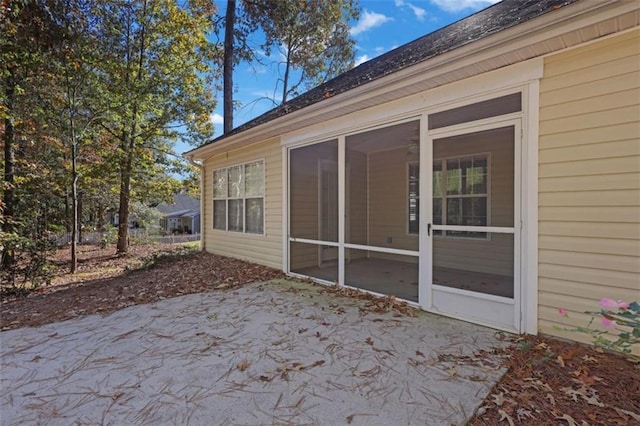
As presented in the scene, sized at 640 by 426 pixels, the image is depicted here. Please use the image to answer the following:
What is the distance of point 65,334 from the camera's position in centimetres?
329

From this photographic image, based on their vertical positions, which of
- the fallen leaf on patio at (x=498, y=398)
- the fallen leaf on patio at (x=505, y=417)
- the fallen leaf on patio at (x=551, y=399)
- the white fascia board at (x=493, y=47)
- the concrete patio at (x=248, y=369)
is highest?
the white fascia board at (x=493, y=47)

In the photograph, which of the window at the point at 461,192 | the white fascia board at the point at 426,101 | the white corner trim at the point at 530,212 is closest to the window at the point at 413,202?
the window at the point at 461,192

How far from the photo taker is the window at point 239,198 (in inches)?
263

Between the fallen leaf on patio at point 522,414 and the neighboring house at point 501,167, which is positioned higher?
the neighboring house at point 501,167

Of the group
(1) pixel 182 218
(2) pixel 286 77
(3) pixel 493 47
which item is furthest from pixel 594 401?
(1) pixel 182 218

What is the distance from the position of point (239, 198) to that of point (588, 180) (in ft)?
20.5

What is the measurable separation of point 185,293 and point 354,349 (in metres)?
3.17

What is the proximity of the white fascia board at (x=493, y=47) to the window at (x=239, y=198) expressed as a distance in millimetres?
2342

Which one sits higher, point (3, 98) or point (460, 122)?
point (3, 98)

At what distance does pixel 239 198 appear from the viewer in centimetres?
727

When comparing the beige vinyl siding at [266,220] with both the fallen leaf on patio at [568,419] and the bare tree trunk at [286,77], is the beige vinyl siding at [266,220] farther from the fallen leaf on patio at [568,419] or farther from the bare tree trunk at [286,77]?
the bare tree trunk at [286,77]

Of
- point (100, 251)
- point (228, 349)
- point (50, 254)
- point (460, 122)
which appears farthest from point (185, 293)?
point (100, 251)

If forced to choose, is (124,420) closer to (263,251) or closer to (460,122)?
(460,122)

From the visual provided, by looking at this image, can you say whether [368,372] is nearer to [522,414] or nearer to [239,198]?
[522,414]
